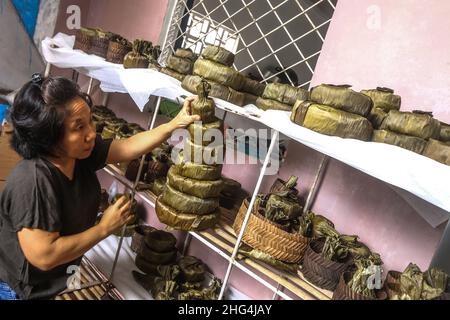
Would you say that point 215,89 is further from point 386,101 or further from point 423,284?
point 423,284

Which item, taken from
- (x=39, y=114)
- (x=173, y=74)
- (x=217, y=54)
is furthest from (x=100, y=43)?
(x=39, y=114)

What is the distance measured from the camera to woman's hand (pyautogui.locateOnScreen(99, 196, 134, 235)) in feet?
3.90

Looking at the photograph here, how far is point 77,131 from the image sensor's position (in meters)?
1.08

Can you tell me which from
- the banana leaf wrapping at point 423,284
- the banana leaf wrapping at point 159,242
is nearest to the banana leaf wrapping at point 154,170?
the banana leaf wrapping at point 159,242

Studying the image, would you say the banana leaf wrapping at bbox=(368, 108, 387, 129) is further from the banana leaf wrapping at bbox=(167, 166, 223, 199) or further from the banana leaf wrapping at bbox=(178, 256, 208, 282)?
the banana leaf wrapping at bbox=(178, 256, 208, 282)

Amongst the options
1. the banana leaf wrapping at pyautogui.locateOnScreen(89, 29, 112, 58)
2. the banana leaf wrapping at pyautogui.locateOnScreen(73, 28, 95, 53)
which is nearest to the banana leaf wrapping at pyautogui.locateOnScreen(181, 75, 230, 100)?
the banana leaf wrapping at pyautogui.locateOnScreen(89, 29, 112, 58)

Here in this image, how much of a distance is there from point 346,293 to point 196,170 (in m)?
0.73

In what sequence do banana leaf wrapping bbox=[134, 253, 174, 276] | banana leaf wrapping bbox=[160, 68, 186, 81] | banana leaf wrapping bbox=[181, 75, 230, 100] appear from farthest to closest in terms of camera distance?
banana leaf wrapping bbox=[134, 253, 174, 276] → banana leaf wrapping bbox=[160, 68, 186, 81] → banana leaf wrapping bbox=[181, 75, 230, 100]

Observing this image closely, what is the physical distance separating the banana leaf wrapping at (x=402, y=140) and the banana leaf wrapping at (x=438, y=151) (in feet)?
0.07

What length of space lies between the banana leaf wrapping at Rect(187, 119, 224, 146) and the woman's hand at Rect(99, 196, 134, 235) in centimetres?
38

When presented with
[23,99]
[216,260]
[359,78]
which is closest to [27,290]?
[23,99]

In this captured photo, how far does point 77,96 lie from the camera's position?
108 cm
